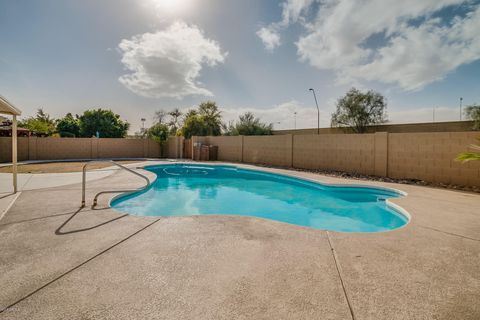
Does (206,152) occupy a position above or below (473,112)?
below

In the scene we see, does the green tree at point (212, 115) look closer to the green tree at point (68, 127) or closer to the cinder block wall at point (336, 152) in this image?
the cinder block wall at point (336, 152)

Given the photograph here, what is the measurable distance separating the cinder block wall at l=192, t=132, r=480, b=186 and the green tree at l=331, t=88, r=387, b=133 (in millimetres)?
17048

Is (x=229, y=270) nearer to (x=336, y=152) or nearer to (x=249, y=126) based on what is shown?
(x=336, y=152)

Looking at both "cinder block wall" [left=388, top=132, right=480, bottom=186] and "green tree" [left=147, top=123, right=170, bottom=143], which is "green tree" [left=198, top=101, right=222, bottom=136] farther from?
"cinder block wall" [left=388, top=132, right=480, bottom=186]

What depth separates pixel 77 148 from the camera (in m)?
15.7

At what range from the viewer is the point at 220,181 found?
9.81 metres

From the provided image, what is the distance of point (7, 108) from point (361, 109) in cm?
2762

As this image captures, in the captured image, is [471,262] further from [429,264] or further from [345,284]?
[345,284]

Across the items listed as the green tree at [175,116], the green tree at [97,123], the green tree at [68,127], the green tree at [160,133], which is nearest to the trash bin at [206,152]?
the green tree at [160,133]

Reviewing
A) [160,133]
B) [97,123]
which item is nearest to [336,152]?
[160,133]

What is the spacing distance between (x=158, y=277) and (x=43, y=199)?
443cm

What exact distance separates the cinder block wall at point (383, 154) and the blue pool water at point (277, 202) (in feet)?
6.97

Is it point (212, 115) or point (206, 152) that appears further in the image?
point (212, 115)

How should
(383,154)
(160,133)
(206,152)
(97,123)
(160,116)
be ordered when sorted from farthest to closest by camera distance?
(160,116) < (97,123) < (160,133) < (206,152) < (383,154)
